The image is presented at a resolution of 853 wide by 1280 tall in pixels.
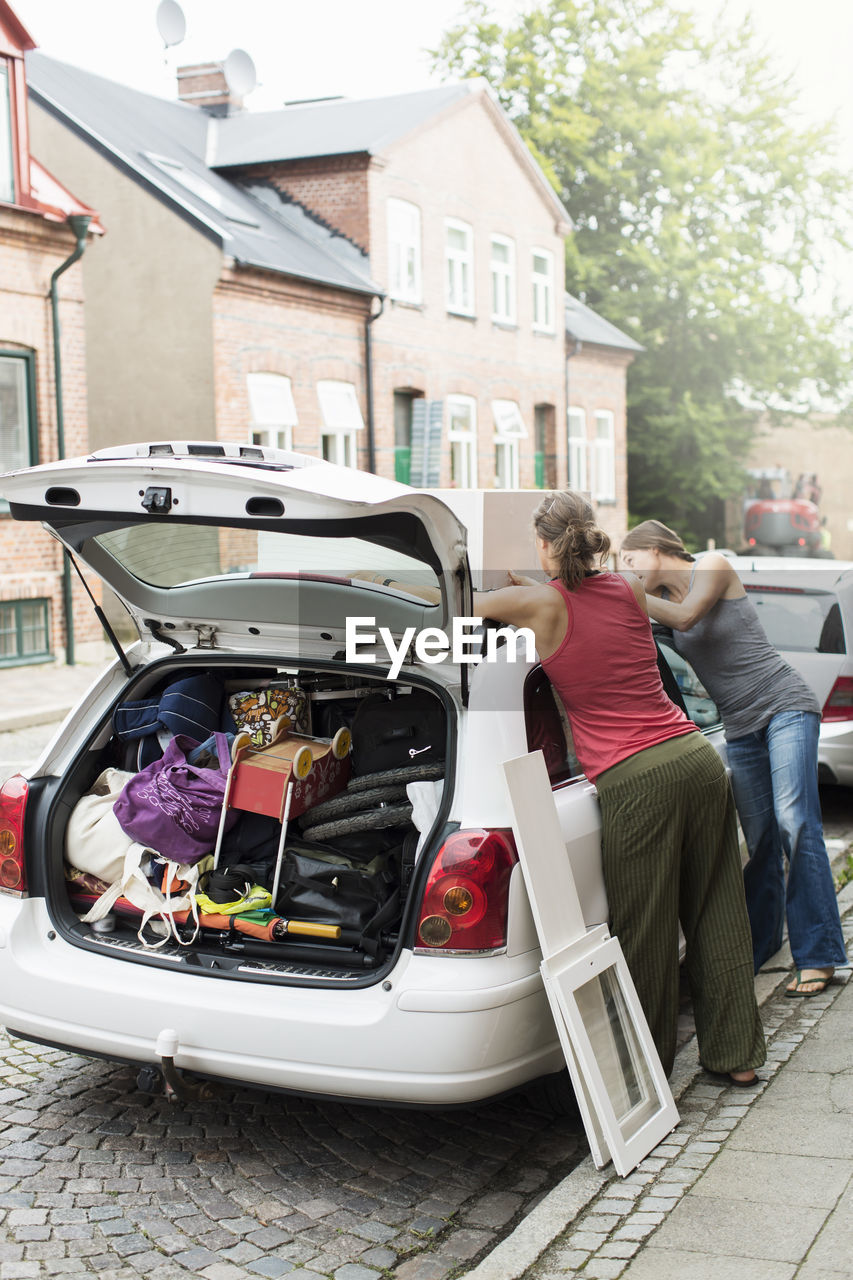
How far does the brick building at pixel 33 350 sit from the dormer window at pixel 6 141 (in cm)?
1

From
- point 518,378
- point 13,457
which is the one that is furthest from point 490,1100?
point 518,378

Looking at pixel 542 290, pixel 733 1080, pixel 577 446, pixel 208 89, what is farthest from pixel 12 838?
pixel 577 446

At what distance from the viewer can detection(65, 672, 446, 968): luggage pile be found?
3.94 metres

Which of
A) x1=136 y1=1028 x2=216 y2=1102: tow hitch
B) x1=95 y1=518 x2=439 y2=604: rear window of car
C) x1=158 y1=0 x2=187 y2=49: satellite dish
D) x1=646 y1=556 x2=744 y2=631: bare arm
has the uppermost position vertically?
x1=158 y1=0 x2=187 y2=49: satellite dish

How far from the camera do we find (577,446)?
32938 mm

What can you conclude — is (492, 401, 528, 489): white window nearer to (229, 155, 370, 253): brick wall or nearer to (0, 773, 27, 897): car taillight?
(229, 155, 370, 253): brick wall

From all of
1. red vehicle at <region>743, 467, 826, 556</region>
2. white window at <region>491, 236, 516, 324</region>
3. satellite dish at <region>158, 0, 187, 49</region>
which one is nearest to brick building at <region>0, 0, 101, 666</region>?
satellite dish at <region>158, 0, 187, 49</region>

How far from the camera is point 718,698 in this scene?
16.6ft

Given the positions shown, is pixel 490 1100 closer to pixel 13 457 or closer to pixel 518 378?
pixel 13 457

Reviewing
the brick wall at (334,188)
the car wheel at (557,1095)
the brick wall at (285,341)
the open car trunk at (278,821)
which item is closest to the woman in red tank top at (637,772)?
the car wheel at (557,1095)

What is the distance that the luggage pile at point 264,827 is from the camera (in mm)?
3943

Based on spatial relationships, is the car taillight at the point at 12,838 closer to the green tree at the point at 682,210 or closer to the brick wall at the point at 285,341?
the brick wall at the point at 285,341

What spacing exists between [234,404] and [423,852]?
1768 centimetres

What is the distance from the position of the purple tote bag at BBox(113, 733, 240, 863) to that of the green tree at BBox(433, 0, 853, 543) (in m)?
35.0
